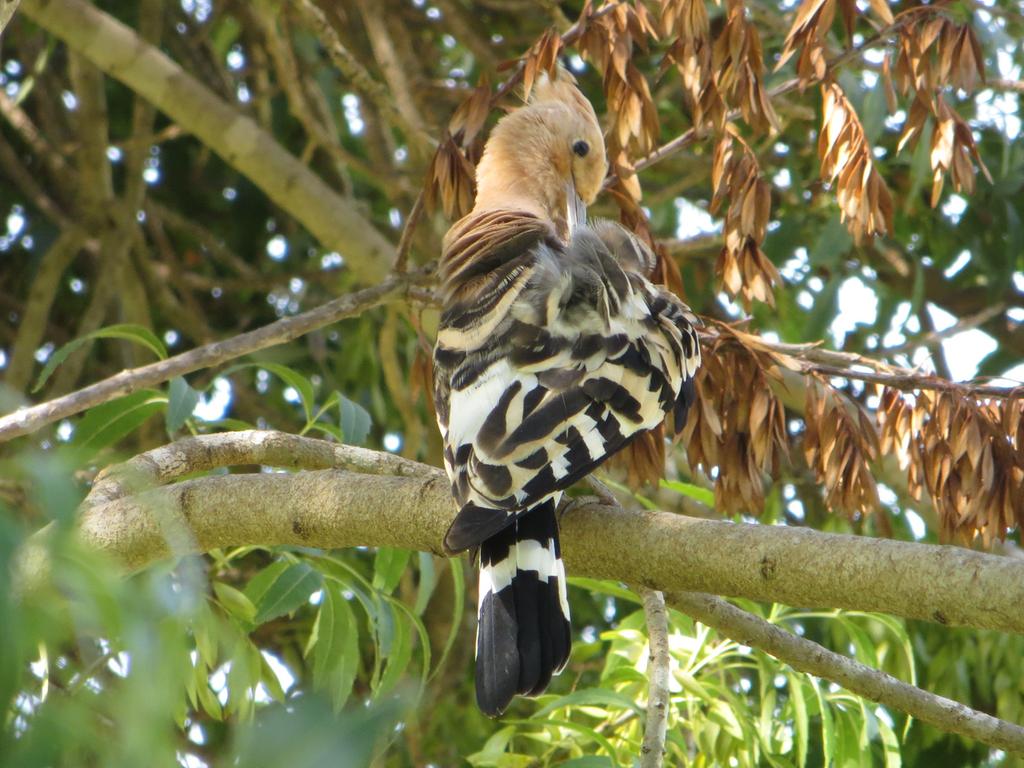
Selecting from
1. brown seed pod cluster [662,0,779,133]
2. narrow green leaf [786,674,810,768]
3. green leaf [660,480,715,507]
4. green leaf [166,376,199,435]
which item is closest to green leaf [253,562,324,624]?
green leaf [166,376,199,435]

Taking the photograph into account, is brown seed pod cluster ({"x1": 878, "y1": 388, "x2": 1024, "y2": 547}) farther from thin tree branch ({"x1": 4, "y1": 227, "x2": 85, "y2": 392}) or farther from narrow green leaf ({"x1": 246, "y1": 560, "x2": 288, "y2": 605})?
thin tree branch ({"x1": 4, "y1": 227, "x2": 85, "y2": 392})

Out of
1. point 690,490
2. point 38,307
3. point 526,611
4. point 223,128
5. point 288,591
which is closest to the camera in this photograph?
point 526,611

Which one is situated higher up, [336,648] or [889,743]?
[336,648]

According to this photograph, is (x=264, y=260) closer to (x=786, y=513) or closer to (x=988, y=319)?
(x=786, y=513)

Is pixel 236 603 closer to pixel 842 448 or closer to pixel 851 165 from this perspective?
pixel 842 448

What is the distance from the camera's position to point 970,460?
199cm

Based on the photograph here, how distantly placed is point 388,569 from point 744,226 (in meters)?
0.85

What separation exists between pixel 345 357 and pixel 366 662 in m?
0.92

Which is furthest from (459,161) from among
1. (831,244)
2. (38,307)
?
(38,307)

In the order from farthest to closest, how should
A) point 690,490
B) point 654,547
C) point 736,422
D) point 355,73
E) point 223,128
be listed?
1. point 223,128
2. point 355,73
3. point 690,490
4. point 736,422
5. point 654,547

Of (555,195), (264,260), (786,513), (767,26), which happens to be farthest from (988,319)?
(264,260)

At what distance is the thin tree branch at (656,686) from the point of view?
1.70 meters

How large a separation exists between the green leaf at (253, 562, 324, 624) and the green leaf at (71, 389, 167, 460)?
0.38 m

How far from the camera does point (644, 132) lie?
2.30 m
